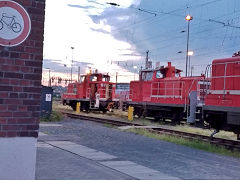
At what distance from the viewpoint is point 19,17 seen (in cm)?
470

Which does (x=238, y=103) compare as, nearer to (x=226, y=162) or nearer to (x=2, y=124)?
(x=226, y=162)

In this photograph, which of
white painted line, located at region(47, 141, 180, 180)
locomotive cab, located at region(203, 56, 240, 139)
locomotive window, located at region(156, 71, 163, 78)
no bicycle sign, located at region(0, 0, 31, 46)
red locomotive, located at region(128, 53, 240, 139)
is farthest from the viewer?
locomotive window, located at region(156, 71, 163, 78)

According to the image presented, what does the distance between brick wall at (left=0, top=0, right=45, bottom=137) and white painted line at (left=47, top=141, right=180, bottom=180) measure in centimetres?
301

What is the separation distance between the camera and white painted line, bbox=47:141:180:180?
724 cm

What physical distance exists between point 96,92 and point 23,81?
2809 centimetres

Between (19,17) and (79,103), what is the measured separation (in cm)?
2898

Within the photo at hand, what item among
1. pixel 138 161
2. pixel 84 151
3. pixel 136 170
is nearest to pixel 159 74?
pixel 84 151

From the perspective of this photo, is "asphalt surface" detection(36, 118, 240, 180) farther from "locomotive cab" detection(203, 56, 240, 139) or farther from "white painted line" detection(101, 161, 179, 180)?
"locomotive cab" detection(203, 56, 240, 139)

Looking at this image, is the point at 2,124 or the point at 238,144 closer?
the point at 2,124

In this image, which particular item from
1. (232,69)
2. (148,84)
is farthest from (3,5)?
(148,84)

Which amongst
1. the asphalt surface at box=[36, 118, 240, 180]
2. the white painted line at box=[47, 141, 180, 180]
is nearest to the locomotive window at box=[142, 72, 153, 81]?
the asphalt surface at box=[36, 118, 240, 180]

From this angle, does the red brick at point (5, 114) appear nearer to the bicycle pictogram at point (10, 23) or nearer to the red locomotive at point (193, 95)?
the bicycle pictogram at point (10, 23)

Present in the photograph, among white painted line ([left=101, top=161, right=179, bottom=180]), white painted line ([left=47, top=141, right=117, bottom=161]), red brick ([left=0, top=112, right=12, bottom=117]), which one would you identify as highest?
red brick ([left=0, top=112, right=12, bottom=117])

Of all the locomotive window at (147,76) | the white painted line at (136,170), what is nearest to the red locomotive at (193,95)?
the locomotive window at (147,76)
